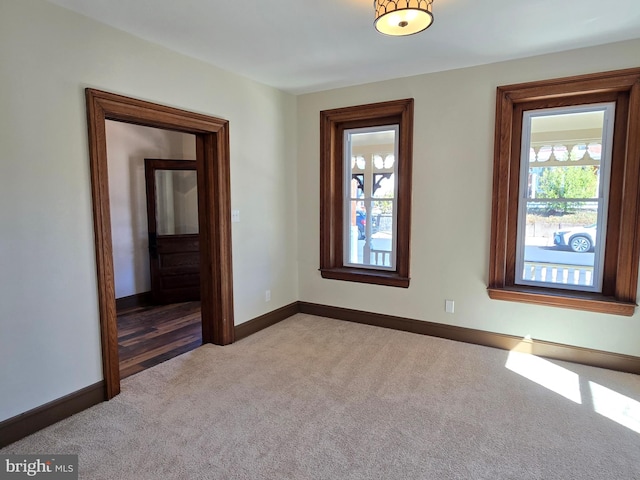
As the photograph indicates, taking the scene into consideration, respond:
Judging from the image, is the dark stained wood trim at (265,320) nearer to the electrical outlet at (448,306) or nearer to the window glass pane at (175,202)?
the electrical outlet at (448,306)

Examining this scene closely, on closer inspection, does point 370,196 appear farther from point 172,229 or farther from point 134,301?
point 134,301

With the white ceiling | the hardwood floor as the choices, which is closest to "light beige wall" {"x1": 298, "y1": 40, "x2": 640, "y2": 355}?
the white ceiling

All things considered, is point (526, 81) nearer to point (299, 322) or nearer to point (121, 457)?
point (299, 322)

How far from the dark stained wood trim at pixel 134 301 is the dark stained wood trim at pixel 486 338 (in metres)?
2.15

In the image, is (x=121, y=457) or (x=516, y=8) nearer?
(x=121, y=457)

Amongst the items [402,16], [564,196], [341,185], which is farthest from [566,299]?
[402,16]

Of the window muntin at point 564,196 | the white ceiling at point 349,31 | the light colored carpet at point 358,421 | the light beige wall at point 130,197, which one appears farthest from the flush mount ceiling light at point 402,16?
the light beige wall at point 130,197

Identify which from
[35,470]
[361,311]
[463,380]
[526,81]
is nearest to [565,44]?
[526,81]

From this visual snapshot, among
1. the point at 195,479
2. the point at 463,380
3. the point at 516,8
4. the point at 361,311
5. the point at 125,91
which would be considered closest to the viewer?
the point at 195,479

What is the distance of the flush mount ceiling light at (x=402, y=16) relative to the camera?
1.94 meters

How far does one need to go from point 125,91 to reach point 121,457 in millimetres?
2308

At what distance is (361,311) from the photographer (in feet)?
13.4

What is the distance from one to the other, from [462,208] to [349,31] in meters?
1.85

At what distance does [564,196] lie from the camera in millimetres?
3174
